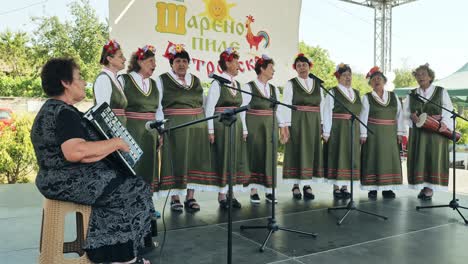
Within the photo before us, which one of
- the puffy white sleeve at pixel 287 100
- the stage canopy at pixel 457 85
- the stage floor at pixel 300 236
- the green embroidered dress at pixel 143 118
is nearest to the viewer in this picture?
the stage floor at pixel 300 236

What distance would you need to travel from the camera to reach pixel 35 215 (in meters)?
3.71

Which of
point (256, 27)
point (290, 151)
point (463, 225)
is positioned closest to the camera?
point (463, 225)

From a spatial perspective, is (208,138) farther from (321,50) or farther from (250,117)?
(321,50)

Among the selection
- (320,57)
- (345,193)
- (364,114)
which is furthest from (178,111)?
(320,57)

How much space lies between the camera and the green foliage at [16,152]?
5848 millimetres

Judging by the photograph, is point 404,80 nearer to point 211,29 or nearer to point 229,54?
point 211,29

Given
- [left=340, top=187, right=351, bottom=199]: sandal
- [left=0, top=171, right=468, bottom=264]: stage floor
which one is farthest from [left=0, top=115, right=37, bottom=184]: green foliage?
[left=340, top=187, right=351, bottom=199]: sandal

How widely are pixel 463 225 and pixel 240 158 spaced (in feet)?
6.53

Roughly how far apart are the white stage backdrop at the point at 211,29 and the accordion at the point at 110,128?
1775mm

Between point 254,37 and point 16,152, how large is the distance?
3.75 meters

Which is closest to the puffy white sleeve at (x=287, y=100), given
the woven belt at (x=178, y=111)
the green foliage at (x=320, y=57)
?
the woven belt at (x=178, y=111)

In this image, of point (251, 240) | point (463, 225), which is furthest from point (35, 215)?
point (463, 225)

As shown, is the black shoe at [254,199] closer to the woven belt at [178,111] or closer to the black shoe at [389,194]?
the woven belt at [178,111]

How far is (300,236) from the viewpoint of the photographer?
3078 millimetres
